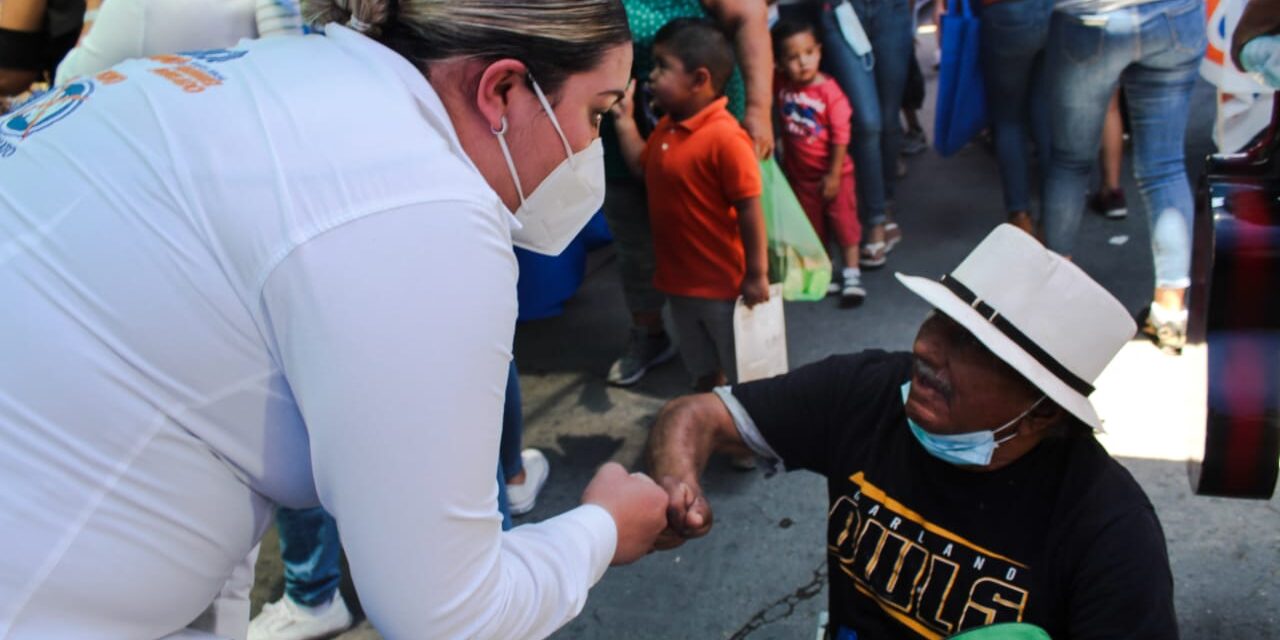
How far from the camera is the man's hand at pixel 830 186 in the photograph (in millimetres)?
4457

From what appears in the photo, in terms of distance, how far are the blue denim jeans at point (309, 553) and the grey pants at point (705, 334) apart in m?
1.33

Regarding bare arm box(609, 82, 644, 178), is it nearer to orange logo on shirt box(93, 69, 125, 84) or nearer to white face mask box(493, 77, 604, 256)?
white face mask box(493, 77, 604, 256)

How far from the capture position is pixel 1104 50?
3750 millimetres

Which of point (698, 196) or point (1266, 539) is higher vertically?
point (698, 196)

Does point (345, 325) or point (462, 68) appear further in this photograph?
point (462, 68)

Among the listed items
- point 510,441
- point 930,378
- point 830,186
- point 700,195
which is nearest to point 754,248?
point 700,195

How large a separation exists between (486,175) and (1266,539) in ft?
8.34

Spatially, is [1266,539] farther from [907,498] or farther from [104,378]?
[104,378]

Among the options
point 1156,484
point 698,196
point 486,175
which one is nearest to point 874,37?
point 698,196

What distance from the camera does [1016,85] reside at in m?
4.46

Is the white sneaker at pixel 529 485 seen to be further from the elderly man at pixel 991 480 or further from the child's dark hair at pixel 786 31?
the child's dark hair at pixel 786 31

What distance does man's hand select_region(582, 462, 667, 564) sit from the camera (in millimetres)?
1554

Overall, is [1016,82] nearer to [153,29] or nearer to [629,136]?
[629,136]

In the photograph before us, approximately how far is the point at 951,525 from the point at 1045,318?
373 millimetres
